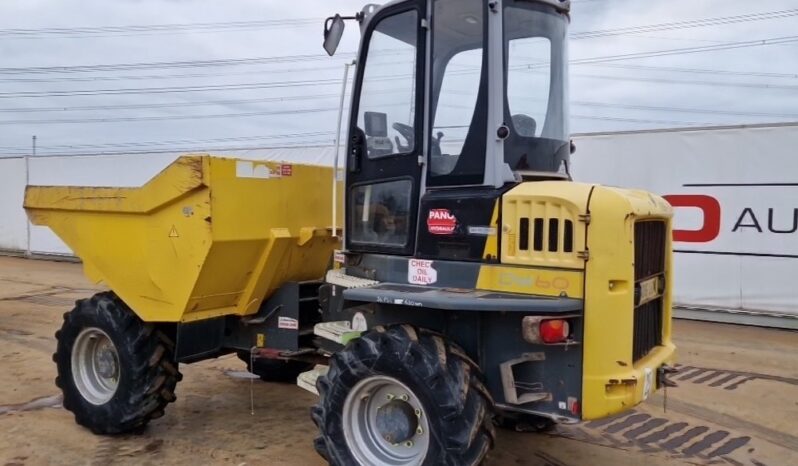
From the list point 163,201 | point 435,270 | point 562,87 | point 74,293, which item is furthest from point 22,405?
point 74,293

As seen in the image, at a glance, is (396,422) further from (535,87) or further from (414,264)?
(535,87)

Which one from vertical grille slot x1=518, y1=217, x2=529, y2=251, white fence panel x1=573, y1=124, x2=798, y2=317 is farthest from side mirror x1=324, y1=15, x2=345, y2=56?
white fence panel x1=573, y1=124, x2=798, y2=317

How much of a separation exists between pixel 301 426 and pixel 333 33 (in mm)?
2980

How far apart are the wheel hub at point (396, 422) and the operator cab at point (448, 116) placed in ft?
2.89

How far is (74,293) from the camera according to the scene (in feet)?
40.5

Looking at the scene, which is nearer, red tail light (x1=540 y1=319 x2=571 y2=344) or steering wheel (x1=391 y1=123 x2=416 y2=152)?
red tail light (x1=540 y1=319 x2=571 y2=344)

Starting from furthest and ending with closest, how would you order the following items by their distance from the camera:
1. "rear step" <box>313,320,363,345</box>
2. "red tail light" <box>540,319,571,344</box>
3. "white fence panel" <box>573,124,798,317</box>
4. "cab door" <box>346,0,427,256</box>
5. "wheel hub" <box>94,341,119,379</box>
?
"white fence panel" <box>573,124,798,317</box>
"wheel hub" <box>94,341,119,379</box>
"rear step" <box>313,320,363,345</box>
"cab door" <box>346,0,427,256</box>
"red tail light" <box>540,319,571,344</box>

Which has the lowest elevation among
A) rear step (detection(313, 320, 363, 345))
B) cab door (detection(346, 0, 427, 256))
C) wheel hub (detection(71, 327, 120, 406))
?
wheel hub (detection(71, 327, 120, 406))

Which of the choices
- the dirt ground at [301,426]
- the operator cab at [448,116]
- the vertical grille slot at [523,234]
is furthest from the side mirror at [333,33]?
the dirt ground at [301,426]

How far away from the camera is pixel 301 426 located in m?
5.41

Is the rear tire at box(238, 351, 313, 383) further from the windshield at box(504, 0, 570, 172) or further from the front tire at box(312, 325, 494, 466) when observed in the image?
the windshield at box(504, 0, 570, 172)

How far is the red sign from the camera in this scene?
3.91 meters

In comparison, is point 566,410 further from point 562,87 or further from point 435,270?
point 562,87

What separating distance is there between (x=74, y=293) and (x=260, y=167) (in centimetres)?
899
